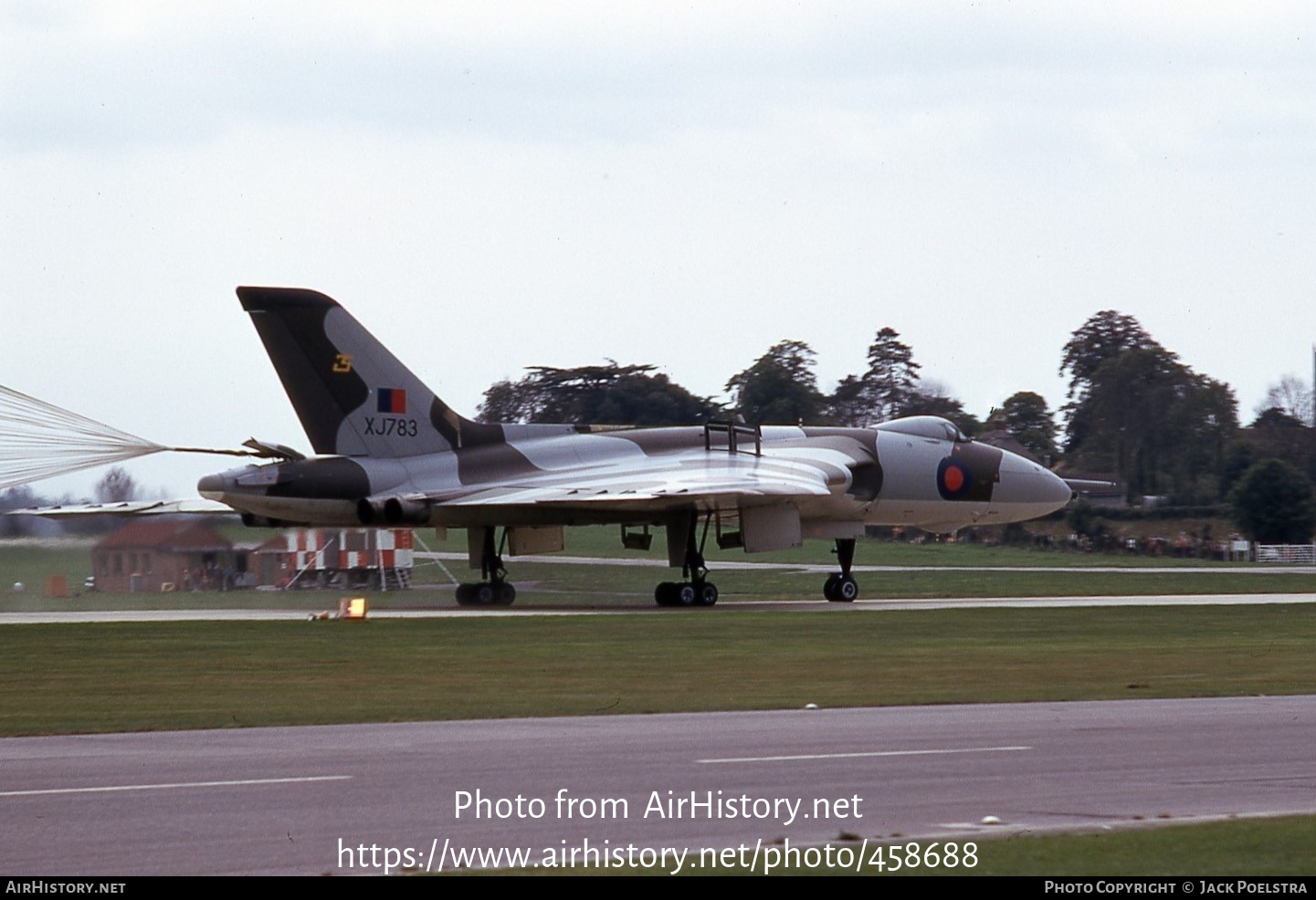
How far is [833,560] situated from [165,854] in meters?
54.4

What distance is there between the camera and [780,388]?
85.6m

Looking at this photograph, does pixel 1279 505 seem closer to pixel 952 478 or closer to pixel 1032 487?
pixel 1032 487

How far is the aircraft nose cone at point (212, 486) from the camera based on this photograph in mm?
34750

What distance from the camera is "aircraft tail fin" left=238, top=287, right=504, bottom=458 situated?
1430 inches

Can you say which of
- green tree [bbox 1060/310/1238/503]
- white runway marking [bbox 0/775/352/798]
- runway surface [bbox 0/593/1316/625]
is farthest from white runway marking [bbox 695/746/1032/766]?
green tree [bbox 1060/310/1238/503]

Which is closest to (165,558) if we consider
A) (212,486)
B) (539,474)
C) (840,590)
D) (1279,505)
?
(212,486)

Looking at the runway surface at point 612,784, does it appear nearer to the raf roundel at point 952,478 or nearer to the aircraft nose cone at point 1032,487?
the raf roundel at point 952,478

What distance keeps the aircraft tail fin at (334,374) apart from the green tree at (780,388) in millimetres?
44760

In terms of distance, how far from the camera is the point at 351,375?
120ft

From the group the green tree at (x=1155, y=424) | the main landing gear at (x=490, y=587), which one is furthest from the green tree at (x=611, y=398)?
the green tree at (x=1155, y=424)

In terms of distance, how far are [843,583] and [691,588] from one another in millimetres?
4516

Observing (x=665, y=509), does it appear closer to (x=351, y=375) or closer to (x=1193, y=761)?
(x=351, y=375)

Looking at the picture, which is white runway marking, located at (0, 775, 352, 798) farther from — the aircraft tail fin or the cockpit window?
the cockpit window
